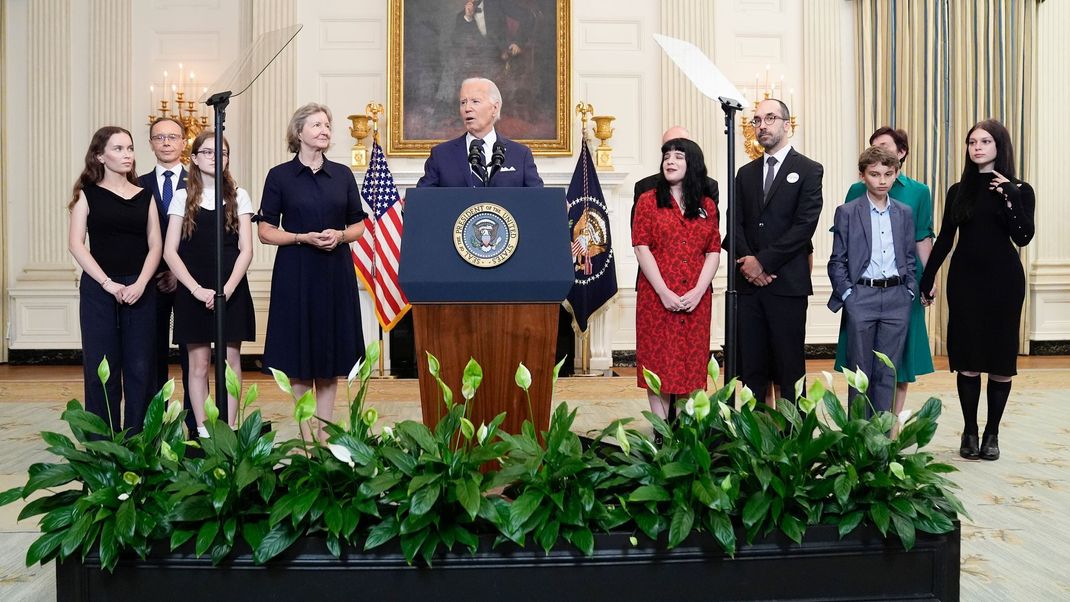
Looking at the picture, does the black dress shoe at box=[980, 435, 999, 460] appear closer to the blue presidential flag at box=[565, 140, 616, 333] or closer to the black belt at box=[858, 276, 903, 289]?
the black belt at box=[858, 276, 903, 289]

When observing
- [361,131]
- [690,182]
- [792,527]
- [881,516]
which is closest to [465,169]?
[690,182]

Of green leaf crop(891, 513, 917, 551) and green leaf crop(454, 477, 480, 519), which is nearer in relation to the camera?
green leaf crop(454, 477, 480, 519)

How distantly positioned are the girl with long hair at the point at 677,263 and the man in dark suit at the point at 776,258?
0.61ft

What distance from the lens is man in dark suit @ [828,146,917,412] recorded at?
12.9 ft

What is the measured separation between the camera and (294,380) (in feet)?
12.7

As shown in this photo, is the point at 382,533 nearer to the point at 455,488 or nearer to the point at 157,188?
the point at 455,488

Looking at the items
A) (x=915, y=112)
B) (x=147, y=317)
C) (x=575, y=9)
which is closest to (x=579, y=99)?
(x=575, y=9)

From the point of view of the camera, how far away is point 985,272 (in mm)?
4094

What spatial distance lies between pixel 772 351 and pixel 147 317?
2.79 meters

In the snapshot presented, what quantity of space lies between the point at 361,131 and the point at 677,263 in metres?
4.58

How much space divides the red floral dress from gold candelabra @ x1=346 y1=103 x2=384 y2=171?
168 inches

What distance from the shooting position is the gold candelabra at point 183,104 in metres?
7.84

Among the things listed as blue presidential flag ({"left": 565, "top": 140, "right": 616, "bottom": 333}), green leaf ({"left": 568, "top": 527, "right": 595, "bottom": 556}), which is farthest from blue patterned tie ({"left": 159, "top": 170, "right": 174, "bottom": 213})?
blue presidential flag ({"left": 565, "top": 140, "right": 616, "bottom": 333})

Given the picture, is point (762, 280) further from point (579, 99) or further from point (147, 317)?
point (579, 99)
